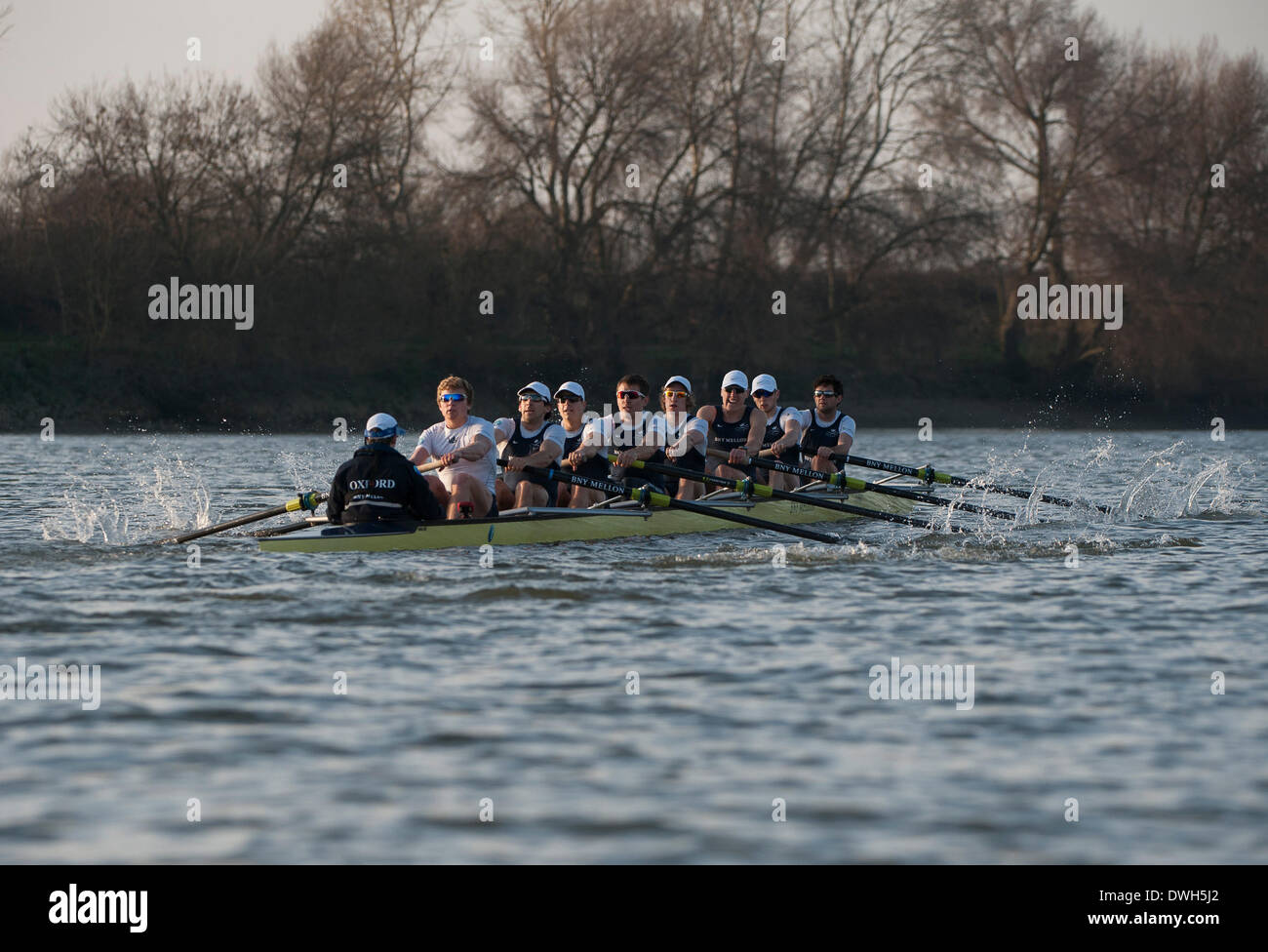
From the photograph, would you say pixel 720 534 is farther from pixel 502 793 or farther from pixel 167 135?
pixel 167 135

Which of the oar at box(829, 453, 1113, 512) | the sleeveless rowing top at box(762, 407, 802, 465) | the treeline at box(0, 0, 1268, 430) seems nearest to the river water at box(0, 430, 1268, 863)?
the oar at box(829, 453, 1113, 512)

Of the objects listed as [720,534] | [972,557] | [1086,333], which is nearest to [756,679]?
[972,557]

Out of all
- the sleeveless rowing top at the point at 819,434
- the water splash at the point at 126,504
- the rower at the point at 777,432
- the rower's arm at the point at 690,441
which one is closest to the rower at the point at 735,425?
the rower at the point at 777,432

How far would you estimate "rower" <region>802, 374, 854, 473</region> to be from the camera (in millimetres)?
16906

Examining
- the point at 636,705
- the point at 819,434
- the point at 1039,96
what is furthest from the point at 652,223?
the point at 636,705

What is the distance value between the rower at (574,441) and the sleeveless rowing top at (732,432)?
7.52ft

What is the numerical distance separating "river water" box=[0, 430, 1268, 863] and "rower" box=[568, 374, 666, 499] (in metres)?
1.10

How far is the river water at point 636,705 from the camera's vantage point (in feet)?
17.2

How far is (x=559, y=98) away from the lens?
38.9 metres

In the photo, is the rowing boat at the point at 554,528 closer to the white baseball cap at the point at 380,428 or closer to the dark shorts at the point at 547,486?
the dark shorts at the point at 547,486

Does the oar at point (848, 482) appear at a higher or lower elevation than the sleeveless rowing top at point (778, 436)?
lower

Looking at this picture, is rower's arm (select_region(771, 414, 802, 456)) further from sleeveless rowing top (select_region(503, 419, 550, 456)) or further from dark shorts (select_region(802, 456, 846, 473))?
sleeveless rowing top (select_region(503, 419, 550, 456))
